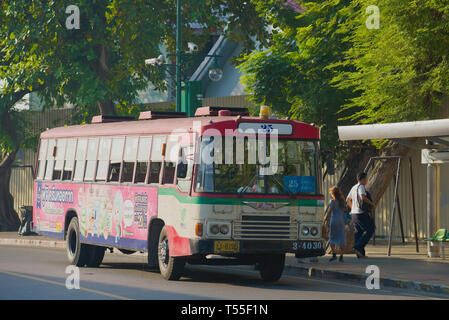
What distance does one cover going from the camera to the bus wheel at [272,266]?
18281 millimetres

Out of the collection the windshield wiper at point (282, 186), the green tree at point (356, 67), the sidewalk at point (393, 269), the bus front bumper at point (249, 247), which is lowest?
the sidewalk at point (393, 269)

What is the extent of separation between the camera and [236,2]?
3631 centimetres

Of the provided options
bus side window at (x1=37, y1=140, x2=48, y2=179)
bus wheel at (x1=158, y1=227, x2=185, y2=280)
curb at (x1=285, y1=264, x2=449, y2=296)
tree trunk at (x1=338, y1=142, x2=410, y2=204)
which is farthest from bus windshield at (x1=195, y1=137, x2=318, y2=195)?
tree trunk at (x1=338, y1=142, x2=410, y2=204)

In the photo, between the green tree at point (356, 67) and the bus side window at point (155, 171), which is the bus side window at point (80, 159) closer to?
the bus side window at point (155, 171)

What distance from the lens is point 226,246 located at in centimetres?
1689

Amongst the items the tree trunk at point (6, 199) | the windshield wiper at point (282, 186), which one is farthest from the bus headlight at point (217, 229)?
the tree trunk at point (6, 199)

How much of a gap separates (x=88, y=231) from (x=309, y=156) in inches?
219

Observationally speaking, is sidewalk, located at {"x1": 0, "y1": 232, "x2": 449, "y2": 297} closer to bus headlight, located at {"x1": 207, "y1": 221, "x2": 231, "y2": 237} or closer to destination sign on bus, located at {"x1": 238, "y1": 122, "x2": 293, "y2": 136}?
bus headlight, located at {"x1": 207, "y1": 221, "x2": 231, "y2": 237}

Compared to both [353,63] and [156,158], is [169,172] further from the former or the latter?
[353,63]

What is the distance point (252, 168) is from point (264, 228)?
1025 millimetres

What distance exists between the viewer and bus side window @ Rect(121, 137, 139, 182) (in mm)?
19703
